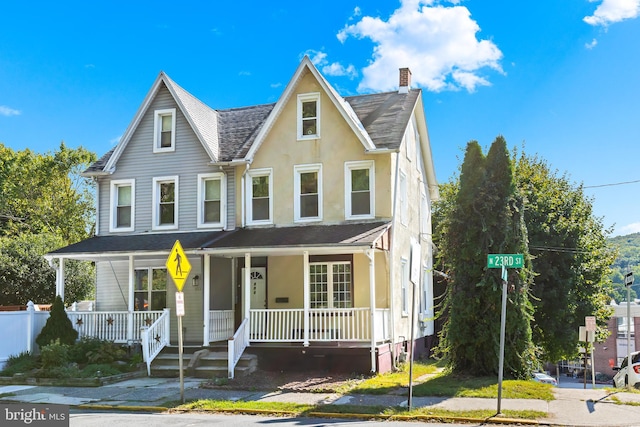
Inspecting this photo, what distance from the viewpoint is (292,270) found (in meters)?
21.4

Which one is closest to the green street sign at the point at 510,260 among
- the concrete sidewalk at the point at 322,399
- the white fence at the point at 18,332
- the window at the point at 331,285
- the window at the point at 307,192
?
the concrete sidewalk at the point at 322,399

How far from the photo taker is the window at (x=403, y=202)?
22.2m

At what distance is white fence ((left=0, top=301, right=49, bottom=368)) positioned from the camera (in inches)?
782

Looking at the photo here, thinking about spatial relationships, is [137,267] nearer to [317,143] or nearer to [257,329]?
[257,329]

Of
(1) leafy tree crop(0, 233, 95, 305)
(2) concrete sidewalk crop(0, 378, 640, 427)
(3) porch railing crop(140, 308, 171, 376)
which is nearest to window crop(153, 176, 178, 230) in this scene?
(3) porch railing crop(140, 308, 171, 376)

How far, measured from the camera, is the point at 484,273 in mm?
16609

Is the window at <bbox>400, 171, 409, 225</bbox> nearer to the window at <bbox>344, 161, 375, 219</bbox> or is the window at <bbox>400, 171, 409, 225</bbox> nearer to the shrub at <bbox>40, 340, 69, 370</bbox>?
the window at <bbox>344, 161, 375, 219</bbox>

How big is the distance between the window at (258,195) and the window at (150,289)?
409 cm

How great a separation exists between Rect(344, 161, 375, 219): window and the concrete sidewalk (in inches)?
284

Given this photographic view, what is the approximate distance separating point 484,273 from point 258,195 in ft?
28.8

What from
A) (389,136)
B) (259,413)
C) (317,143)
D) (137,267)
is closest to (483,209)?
(389,136)

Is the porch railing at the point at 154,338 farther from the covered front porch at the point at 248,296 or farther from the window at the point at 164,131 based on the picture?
the window at the point at 164,131

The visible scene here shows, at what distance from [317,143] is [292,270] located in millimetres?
4410

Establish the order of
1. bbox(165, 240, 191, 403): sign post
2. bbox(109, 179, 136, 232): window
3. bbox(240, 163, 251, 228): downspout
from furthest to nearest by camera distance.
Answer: bbox(109, 179, 136, 232): window < bbox(240, 163, 251, 228): downspout < bbox(165, 240, 191, 403): sign post
